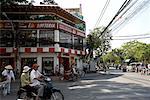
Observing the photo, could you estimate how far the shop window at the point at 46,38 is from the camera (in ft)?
115

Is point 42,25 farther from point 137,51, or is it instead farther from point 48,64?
point 137,51

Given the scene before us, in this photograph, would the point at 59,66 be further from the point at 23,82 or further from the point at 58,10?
the point at 23,82

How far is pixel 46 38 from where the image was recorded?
3509cm

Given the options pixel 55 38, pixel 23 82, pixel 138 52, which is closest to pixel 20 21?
pixel 55 38

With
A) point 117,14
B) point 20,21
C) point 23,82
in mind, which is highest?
point 20,21

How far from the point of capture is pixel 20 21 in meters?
34.7

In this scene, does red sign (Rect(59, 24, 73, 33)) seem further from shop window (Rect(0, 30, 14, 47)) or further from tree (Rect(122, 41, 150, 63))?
tree (Rect(122, 41, 150, 63))

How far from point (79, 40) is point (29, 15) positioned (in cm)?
1054

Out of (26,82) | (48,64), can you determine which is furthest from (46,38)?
(26,82)

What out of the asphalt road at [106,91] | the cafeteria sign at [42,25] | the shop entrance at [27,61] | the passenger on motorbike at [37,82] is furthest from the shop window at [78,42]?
the passenger on motorbike at [37,82]

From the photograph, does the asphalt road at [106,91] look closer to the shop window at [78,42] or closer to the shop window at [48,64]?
the shop window at [48,64]

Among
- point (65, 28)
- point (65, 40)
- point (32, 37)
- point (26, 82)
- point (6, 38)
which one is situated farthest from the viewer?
point (65, 40)

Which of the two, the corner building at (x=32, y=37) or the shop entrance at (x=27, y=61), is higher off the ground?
the corner building at (x=32, y=37)

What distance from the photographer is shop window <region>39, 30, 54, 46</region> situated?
35031 millimetres
